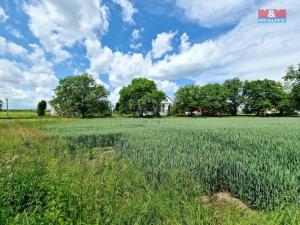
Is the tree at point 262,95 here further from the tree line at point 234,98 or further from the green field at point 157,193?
the green field at point 157,193

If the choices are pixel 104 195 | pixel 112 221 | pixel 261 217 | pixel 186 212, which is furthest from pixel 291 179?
pixel 104 195

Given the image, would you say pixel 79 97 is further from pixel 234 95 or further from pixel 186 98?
pixel 234 95

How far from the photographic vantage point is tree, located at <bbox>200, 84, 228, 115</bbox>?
6378 centimetres

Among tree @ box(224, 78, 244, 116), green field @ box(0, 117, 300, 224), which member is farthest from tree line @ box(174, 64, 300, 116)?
green field @ box(0, 117, 300, 224)

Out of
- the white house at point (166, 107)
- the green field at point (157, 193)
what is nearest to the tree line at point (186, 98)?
the white house at point (166, 107)

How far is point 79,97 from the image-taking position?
52125mm

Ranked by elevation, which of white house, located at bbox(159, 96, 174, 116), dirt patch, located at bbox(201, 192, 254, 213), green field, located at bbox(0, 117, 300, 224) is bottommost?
dirt patch, located at bbox(201, 192, 254, 213)

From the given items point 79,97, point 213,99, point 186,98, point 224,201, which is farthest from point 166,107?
point 224,201

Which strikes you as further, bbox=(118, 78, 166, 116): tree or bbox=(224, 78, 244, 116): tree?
bbox=(224, 78, 244, 116): tree

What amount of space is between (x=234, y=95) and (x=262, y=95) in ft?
28.1

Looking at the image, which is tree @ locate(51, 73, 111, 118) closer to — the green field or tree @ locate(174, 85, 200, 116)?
tree @ locate(174, 85, 200, 116)

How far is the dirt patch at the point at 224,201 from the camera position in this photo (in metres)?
3.90

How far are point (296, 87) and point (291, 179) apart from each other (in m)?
61.8

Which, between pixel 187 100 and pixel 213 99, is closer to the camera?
pixel 213 99
